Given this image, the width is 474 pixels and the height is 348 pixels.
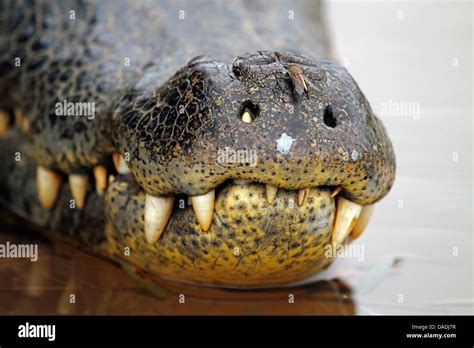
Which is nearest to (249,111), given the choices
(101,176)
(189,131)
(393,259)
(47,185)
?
(189,131)

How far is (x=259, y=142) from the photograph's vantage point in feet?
9.20

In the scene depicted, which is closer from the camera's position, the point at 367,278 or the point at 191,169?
the point at 191,169

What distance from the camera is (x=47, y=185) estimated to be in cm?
376

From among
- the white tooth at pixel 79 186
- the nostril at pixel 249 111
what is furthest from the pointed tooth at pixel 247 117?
the white tooth at pixel 79 186

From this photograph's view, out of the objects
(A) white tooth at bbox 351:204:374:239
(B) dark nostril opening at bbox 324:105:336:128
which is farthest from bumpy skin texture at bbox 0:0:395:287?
(A) white tooth at bbox 351:204:374:239

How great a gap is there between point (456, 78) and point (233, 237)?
134 inches

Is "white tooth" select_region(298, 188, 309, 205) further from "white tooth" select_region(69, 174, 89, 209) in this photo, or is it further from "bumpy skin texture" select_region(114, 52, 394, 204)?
"white tooth" select_region(69, 174, 89, 209)

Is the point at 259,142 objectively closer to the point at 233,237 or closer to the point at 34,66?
the point at 233,237

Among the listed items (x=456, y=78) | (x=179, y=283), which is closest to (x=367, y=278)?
(x=179, y=283)

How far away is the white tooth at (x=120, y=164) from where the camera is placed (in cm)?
329

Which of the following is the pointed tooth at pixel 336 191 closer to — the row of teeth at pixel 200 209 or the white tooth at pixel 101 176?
the row of teeth at pixel 200 209

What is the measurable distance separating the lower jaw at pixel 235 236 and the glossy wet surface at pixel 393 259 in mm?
117

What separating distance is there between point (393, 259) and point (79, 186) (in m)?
1.39

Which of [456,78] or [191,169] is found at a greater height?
[456,78]
